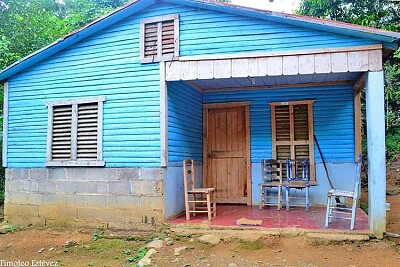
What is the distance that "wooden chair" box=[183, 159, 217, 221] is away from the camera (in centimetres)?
621

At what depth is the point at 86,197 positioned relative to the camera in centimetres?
657

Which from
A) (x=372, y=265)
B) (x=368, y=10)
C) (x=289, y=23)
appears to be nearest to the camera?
(x=372, y=265)

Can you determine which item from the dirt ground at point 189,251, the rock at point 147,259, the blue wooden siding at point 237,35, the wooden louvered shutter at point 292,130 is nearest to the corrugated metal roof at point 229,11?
the blue wooden siding at point 237,35

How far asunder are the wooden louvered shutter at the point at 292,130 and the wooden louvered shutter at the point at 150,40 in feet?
9.65

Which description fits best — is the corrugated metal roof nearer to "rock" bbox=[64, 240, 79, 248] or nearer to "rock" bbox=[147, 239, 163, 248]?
"rock" bbox=[64, 240, 79, 248]

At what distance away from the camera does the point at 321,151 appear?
7562 mm

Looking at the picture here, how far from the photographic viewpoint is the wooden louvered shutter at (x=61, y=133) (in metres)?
6.85

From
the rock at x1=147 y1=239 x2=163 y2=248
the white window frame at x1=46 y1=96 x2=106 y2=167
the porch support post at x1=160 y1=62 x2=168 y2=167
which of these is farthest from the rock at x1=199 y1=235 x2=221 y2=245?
the white window frame at x1=46 y1=96 x2=106 y2=167

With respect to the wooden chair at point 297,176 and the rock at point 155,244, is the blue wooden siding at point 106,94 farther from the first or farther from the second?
the wooden chair at point 297,176

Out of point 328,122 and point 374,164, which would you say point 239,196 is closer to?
point 328,122

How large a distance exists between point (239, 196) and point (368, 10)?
8.37 m

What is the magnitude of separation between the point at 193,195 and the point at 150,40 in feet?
9.80

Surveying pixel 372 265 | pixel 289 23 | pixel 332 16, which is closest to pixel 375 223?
pixel 372 265

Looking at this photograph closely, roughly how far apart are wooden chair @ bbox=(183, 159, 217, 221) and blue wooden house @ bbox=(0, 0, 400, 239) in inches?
8.3
